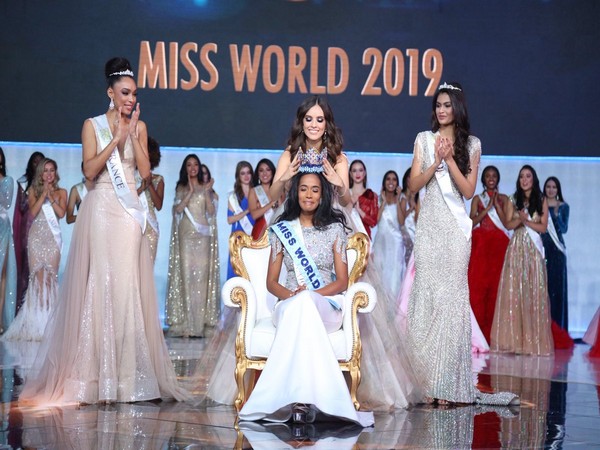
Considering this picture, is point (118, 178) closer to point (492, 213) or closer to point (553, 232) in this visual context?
point (492, 213)

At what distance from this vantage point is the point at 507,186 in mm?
10586

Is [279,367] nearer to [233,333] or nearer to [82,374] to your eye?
[233,333]

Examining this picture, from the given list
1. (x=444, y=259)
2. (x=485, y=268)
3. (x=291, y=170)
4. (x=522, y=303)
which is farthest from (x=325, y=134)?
(x=485, y=268)

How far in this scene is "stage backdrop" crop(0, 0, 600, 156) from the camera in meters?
9.71

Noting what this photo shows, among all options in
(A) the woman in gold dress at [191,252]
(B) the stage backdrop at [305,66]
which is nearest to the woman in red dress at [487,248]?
(B) the stage backdrop at [305,66]

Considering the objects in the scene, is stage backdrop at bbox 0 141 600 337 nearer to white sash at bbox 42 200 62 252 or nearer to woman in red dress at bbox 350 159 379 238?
woman in red dress at bbox 350 159 379 238

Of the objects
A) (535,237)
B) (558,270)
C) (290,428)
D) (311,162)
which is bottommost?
(290,428)

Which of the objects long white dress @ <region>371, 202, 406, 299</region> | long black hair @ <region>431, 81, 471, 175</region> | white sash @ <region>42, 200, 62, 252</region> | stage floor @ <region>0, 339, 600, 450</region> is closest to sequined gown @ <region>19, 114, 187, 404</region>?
stage floor @ <region>0, 339, 600, 450</region>

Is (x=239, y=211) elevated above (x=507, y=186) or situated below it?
below

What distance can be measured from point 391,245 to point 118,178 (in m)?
5.44

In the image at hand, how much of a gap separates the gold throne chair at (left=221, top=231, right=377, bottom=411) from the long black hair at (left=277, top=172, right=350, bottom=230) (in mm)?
178

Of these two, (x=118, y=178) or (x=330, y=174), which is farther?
(x=118, y=178)

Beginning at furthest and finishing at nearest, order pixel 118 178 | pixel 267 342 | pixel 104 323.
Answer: pixel 118 178, pixel 104 323, pixel 267 342

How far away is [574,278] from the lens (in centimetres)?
1055
